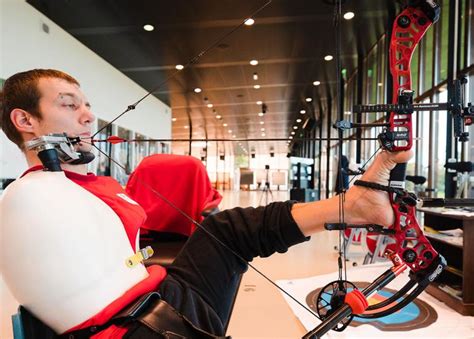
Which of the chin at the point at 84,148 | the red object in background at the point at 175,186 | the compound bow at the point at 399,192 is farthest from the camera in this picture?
the red object in background at the point at 175,186

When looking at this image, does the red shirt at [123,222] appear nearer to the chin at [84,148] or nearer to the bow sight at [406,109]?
the chin at [84,148]

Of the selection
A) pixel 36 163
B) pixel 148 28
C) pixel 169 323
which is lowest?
pixel 169 323

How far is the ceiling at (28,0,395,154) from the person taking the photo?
3945mm

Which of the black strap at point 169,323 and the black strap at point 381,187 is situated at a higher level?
the black strap at point 381,187

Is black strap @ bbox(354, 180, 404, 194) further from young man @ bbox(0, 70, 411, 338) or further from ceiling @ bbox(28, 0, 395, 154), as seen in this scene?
ceiling @ bbox(28, 0, 395, 154)

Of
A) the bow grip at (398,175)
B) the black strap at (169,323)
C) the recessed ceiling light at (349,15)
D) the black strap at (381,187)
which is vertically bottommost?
the black strap at (169,323)

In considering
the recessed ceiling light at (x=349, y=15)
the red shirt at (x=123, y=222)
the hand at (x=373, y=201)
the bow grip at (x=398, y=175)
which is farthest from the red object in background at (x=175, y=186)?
the recessed ceiling light at (x=349, y=15)

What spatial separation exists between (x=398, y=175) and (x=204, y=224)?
25.5 inches

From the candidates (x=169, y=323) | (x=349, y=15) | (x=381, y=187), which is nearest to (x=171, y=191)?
(x=169, y=323)

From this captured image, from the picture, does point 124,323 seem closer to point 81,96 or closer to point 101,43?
point 81,96

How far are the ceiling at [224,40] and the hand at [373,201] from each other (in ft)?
5.82

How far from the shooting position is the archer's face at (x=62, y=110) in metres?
0.93

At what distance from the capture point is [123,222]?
948mm

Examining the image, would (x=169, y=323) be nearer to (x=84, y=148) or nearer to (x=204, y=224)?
(x=204, y=224)
